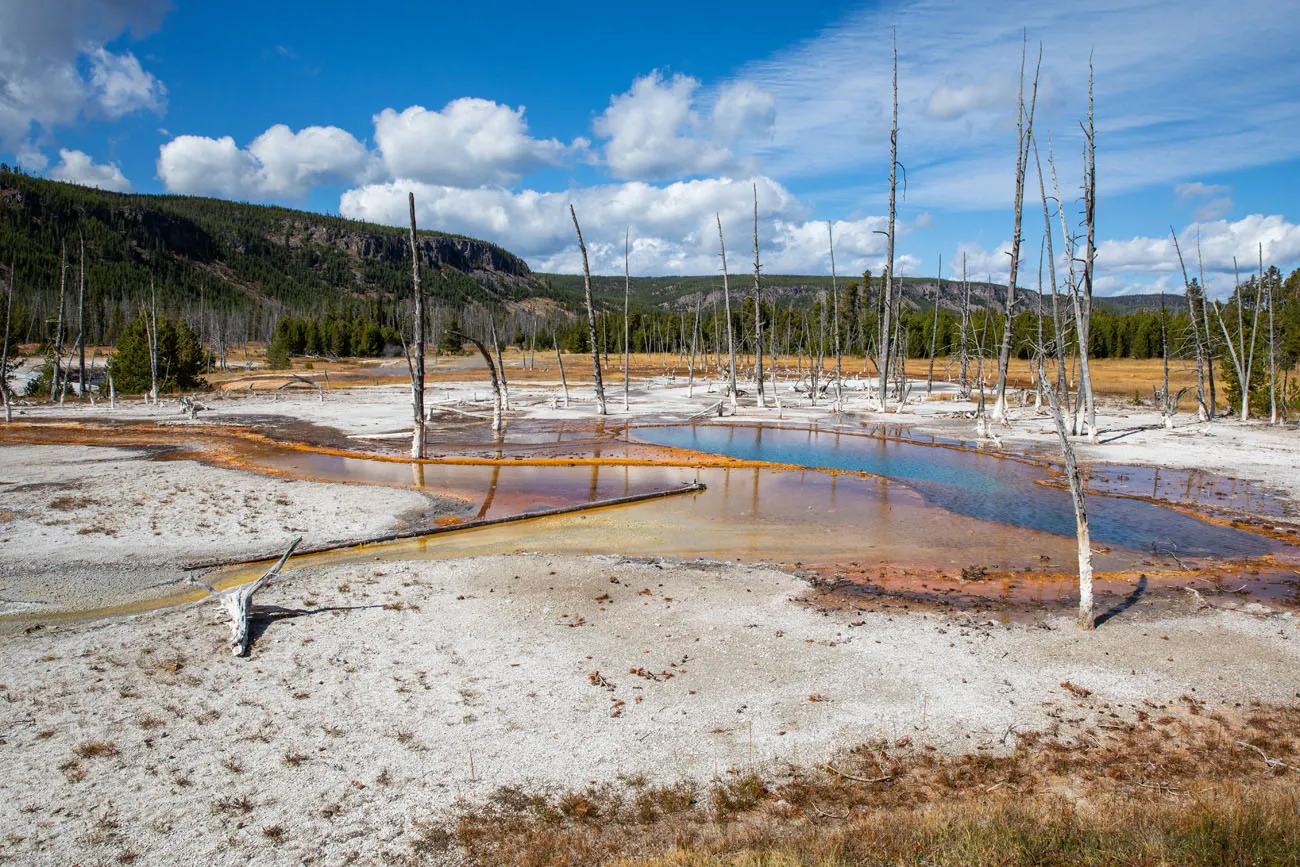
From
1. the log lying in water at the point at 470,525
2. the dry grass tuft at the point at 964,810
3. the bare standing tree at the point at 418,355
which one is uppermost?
the bare standing tree at the point at 418,355

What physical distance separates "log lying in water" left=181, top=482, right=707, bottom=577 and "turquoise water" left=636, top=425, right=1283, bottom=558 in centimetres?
743

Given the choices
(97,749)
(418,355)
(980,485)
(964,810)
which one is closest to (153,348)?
(418,355)

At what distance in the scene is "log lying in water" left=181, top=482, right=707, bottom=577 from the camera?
45.1 feet

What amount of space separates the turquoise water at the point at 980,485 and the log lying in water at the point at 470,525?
743 cm

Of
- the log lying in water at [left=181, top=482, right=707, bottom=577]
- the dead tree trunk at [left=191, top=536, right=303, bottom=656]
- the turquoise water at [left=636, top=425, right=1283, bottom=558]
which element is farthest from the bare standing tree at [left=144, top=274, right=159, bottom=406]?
the dead tree trunk at [left=191, top=536, right=303, bottom=656]

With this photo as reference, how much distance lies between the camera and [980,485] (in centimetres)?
2295

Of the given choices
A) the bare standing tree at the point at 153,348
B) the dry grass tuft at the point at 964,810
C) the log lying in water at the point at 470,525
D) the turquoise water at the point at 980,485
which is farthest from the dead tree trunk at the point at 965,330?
the bare standing tree at the point at 153,348

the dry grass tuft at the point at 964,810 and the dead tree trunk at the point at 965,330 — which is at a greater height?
the dead tree trunk at the point at 965,330

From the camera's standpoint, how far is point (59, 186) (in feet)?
615

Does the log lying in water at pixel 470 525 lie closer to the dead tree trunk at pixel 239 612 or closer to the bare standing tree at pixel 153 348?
the dead tree trunk at pixel 239 612

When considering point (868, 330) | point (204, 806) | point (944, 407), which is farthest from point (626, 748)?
point (868, 330)

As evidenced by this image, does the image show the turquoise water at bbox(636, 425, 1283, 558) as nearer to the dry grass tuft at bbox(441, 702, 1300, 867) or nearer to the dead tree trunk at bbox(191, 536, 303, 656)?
the dry grass tuft at bbox(441, 702, 1300, 867)

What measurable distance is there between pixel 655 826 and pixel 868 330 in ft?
339

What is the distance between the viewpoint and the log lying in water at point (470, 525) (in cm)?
1376
